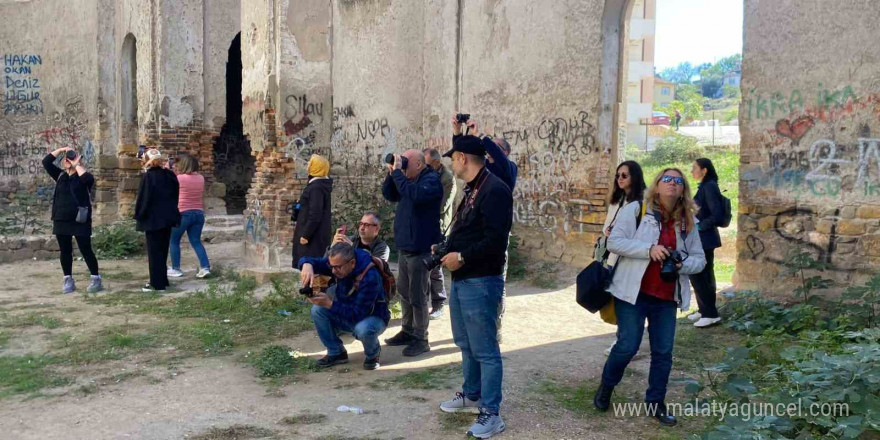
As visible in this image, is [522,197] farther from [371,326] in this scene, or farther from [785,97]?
[371,326]

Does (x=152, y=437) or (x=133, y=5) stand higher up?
(x=133, y=5)

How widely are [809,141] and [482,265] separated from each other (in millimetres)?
4194

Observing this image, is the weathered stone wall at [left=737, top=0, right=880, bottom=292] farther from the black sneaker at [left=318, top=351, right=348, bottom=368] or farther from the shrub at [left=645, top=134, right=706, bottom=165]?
the shrub at [left=645, top=134, right=706, bottom=165]

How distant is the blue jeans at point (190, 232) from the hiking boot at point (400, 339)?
4578 mm

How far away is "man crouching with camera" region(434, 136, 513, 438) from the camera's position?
4062 millimetres

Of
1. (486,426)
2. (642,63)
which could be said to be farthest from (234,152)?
(642,63)

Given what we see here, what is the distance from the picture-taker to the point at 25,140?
59.8 ft

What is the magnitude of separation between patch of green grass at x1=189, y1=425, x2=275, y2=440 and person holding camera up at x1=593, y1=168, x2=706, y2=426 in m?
2.14

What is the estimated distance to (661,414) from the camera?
4.24 metres

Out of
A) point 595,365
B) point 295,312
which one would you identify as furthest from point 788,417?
point 295,312

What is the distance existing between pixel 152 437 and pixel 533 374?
8.67ft

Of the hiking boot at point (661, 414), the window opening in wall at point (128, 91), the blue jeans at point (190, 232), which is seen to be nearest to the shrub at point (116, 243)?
the blue jeans at point (190, 232)

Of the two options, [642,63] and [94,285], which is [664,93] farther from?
[94,285]

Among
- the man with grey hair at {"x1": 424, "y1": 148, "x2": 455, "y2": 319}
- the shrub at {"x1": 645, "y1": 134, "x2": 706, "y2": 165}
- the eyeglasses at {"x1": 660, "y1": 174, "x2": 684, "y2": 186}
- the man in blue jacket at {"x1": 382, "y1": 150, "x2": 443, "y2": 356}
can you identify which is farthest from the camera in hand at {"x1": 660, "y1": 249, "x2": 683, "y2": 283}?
the shrub at {"x1": 645, "y1": 134, "x2": 706, "y2": 165}
